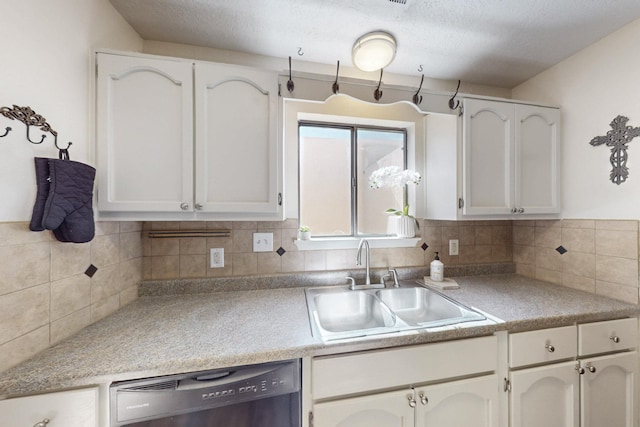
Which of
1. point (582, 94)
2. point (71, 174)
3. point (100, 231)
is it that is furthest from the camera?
point (582, 94)

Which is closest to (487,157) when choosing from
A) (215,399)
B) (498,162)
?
(498,162)

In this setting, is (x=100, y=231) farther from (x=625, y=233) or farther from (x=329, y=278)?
(x=625, y=233)

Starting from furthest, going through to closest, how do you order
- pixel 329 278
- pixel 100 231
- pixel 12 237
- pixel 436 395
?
pixel 329 278
pixel 100 231
pixel 436 395
pixel 12 237

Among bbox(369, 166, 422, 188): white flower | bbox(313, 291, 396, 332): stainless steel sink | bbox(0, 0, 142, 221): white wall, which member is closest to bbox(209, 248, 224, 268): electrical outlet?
bbox(313, 291, 396, 332): stainless steel sink

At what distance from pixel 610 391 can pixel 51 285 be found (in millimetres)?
2511

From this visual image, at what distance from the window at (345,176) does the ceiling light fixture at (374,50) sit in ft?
1.69

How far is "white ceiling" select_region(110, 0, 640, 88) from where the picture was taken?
117 cm

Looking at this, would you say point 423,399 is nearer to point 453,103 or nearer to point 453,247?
point 453,247

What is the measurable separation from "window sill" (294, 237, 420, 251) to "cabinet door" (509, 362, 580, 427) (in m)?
0.86

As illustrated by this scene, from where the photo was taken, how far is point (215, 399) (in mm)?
833

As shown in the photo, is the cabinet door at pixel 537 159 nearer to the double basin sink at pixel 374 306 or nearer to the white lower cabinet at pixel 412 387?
the double basin sink at pixel 374 306

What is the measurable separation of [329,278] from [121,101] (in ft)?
4.68

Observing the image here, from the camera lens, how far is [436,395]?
103cm

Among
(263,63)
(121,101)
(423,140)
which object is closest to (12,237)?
(121,101)
